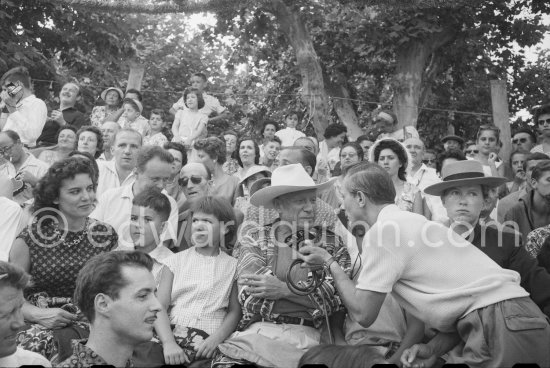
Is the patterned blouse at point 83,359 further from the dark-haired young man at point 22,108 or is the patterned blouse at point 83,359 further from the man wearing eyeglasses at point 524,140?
the man wearing eyeglasses at point 524,140

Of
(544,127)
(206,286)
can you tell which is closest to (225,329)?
(206,286)

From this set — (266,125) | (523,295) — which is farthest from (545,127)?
(523,295)

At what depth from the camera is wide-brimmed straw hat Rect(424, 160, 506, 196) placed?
4.34m

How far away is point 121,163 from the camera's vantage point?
6.69 meters

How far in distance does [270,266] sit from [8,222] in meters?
1.82

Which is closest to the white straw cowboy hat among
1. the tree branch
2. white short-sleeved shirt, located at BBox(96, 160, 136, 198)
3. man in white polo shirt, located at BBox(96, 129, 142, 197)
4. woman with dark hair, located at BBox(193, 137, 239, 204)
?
white short-sleeved shirt, located at BBox(96, 160, 136, 198)

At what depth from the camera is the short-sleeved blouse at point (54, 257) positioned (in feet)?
14.6

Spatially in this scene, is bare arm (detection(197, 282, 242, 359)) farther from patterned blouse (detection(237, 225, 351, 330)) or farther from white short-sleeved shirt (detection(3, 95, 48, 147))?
white short-sleeved shirt (detection(3, 95, 48, 147))

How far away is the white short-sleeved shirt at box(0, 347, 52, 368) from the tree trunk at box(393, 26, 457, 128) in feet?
33.8

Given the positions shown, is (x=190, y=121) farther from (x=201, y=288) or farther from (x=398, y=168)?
(x=201, y=288)

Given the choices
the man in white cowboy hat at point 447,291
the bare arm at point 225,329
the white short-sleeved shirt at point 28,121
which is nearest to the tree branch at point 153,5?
the white short-sleeved shirt at point 28,121

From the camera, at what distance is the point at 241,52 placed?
14.2m

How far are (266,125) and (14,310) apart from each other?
7573 millimetres

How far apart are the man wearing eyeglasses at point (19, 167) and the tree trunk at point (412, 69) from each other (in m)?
7.45
